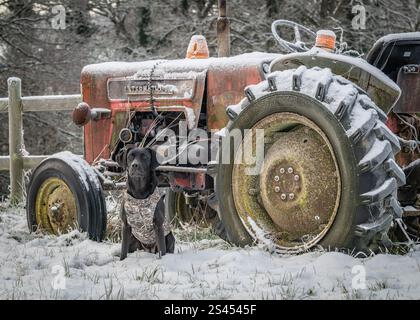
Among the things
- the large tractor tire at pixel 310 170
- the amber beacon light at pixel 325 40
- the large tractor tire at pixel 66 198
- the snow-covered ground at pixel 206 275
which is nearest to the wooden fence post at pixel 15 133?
the large tractor tire at pixel 66 198

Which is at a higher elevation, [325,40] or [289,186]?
[325,40]

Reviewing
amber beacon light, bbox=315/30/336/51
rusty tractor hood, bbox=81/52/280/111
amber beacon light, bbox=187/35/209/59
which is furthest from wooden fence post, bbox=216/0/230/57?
amber beacon light, bbox=315/30/336/51

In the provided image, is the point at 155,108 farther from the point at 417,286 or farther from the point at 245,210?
the point at 417,286

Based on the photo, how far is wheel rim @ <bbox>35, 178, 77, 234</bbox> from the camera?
14.2 ft

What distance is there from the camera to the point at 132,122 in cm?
479

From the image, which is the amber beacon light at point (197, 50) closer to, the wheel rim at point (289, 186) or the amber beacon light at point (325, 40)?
the amber beacon light at point (325, 40)

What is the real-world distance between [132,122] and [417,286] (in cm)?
272

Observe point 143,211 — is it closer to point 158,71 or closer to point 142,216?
point 142,216

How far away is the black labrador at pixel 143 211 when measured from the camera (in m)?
3.68

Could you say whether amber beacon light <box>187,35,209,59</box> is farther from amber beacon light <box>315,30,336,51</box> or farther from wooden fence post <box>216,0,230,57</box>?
amber beacon light <box>315,30,336,51</box>

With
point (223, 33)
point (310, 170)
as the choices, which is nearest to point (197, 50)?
point (223, 33)

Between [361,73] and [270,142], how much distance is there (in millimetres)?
652

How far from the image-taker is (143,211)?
370 centimetres

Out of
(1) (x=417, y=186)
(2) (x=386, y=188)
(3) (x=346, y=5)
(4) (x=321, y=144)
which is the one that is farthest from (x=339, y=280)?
(3) (x=346, y=5)
